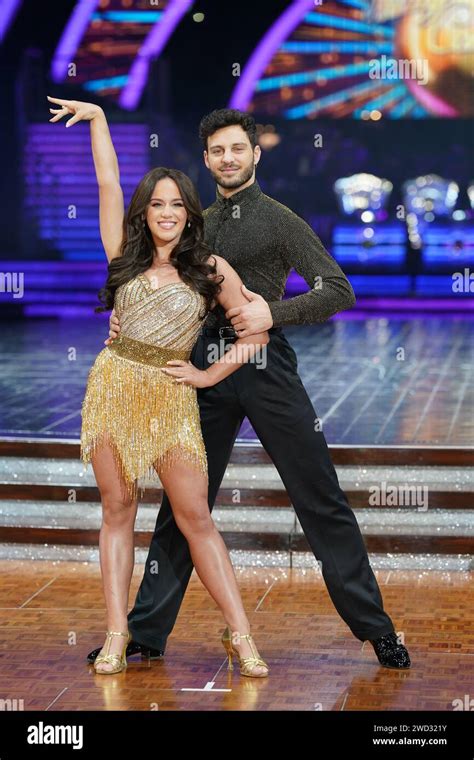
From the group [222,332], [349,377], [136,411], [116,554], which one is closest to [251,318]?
[222,332]

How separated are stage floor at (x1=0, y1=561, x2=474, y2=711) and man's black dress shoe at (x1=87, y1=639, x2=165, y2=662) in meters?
0.03

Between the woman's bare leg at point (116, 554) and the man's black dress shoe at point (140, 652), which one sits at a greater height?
the woman's bare leg at point (116, 554)

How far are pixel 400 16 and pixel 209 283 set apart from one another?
11349 mm

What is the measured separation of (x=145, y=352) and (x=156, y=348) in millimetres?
34

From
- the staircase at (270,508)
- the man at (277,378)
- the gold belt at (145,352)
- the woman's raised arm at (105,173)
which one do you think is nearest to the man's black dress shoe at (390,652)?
the man at (277,378)

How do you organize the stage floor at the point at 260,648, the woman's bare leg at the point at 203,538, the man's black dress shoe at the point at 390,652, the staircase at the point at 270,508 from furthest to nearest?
1. the staircase at the point at 270,508
2. the man's black dress shoe at the point at 390,652
3. the woman's bare leg at the point at 203,538
4. the stage floor at the point at 260,648

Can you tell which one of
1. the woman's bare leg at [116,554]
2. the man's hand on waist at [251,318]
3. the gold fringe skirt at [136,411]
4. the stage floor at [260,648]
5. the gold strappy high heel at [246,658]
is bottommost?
the stage floor at [260,648]

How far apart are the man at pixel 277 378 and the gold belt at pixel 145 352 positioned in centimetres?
5

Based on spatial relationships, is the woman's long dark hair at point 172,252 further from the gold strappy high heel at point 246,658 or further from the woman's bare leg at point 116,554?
the gold strappy high heel at point 246,658

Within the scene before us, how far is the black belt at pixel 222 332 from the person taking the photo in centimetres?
372

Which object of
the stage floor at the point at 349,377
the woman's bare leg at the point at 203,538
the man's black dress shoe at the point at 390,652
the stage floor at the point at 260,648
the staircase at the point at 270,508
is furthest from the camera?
the stage floor at the point at 349,377

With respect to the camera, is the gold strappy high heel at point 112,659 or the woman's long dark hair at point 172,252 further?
the gold strappy high heel at point 112,659

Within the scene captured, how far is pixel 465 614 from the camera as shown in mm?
4367
